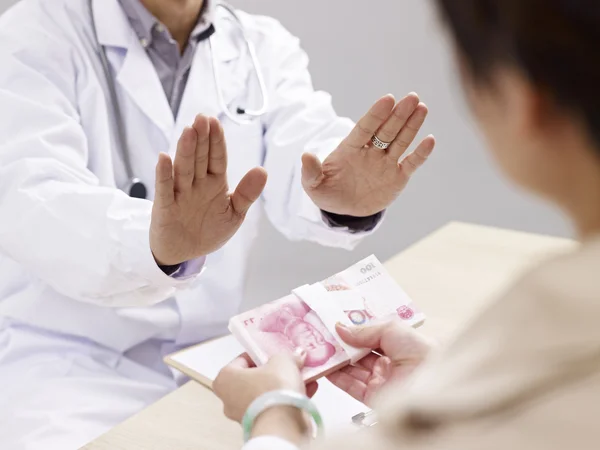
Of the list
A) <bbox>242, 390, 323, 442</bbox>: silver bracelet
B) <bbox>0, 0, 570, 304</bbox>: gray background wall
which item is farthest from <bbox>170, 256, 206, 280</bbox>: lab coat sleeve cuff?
<bbox>0, 0, 570, 304</bbox>: gray background wall

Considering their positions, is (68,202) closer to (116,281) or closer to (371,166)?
(116,281)

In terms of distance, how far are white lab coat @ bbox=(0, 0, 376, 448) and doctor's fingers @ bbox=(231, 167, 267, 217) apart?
0.14 metres

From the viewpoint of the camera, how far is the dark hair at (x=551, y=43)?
335 millimetres

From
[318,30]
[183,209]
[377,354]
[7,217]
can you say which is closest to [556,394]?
[377,354]

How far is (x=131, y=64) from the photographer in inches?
45.3

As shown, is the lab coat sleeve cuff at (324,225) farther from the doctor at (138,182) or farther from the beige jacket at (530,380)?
the beige jacket at (530,380)

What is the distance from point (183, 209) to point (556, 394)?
23.4 inches

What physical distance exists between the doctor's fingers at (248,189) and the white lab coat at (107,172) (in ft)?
0.47

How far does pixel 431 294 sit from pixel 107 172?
0.55m

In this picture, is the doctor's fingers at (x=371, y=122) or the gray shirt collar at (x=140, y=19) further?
the gray shirt collar at (x=140, y=19)

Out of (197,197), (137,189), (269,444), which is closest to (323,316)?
(197,197)

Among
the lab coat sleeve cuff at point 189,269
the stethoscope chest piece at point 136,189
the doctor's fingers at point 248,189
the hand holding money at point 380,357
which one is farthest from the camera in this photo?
the stethoscope chest piece at point 136,189

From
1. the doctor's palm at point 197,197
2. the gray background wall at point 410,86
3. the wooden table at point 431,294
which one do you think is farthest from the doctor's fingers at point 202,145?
the gray background wall at point 410,86

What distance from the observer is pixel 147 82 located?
1.15 m
